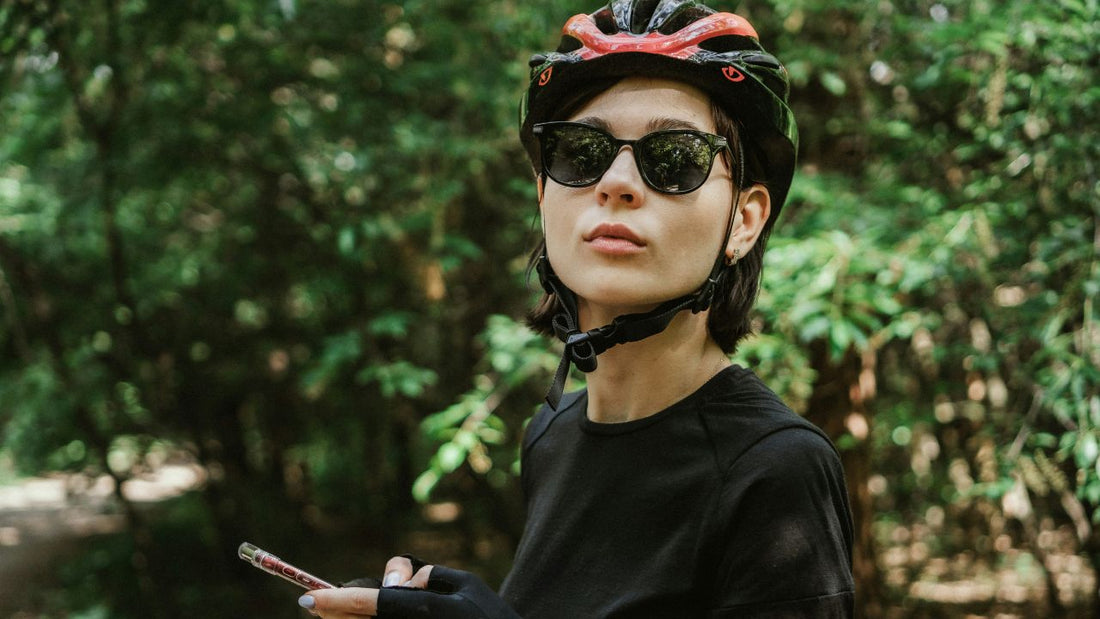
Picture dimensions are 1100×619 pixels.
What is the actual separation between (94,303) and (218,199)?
123cm

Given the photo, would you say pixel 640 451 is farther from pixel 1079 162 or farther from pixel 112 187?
pixel 112 187

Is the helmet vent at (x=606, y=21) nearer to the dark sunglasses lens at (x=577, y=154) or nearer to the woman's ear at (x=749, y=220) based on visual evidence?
the dark sunglasses lens at (x=577, y=154)

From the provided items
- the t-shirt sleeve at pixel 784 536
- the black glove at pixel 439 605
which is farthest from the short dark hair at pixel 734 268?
the black glove at pixel 439 605

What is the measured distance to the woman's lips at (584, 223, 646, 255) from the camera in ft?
5.04

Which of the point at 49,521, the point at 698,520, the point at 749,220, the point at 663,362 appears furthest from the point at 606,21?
the point at 49,521

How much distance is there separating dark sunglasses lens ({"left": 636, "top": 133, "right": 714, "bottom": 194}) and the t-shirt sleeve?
45 cm

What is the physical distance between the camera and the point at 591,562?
1543mm

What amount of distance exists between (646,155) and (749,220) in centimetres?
29

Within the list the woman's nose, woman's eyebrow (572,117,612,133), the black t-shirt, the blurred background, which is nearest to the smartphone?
the black t-shirt

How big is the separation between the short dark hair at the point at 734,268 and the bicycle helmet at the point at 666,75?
0.01 m

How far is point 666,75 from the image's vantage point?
62.6 inches

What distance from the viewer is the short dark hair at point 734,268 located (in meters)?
1.64

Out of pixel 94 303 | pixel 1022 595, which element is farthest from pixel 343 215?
pixel 1022 595

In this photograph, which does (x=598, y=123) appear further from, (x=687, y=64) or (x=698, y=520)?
(x=698, y=520)
